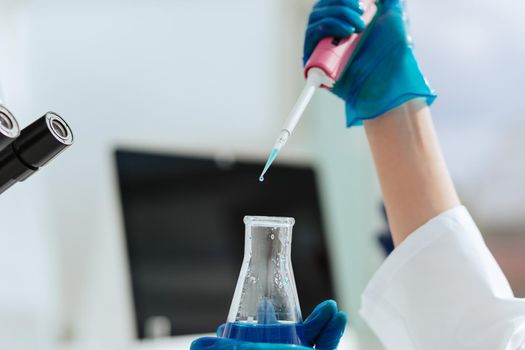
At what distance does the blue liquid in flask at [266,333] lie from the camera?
32.1 inches

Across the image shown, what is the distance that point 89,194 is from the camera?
94.4 inches

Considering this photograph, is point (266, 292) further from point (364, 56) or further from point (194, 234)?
point (194, 234)

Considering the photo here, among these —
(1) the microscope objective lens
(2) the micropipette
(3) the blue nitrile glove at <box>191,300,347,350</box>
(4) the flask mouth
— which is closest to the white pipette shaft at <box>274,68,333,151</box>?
(2) the micropipette

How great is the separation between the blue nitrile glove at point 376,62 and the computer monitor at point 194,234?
4.22 feet

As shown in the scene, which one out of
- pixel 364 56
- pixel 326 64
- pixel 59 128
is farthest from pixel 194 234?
pixel 59 128

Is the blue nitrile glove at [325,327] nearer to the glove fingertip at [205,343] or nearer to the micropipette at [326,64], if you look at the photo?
the glove fingertip at [205,343]

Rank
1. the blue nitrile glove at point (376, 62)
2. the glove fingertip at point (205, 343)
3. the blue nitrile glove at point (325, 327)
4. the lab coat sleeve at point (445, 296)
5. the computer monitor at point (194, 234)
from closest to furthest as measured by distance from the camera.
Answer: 1. the glove fingertip at point (205, 343)
2. the blue nitrile glove at point (325, 327)
3. the lab coat sleeve at point (445, 296)
4. the blue nitrile glove at point (376, 62)
5. the computer monitor at point (194, 234)

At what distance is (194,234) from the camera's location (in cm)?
248

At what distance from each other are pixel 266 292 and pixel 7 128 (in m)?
0.43

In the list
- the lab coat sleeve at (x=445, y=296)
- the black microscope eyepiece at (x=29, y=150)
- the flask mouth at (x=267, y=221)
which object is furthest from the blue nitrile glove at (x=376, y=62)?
the black microscope eyepiece at (x=29, y=150)

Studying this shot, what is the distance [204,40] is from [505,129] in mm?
6509

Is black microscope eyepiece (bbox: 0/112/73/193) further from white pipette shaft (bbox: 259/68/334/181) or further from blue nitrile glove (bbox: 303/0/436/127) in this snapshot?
blue nitrile glove (bbox: 303/0/436/127)

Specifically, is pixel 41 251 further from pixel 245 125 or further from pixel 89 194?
pixel 245 125

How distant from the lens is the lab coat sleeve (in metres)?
1.01
